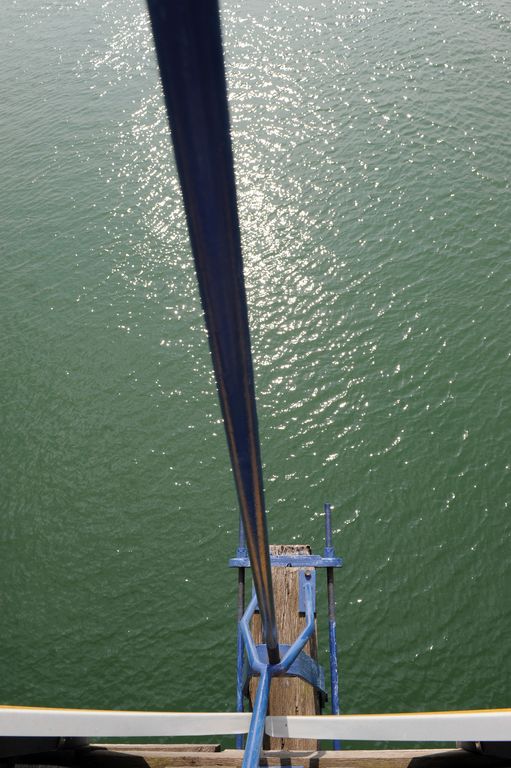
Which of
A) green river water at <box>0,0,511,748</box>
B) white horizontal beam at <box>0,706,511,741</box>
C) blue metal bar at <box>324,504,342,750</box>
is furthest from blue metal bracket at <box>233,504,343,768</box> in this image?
green river water at <box>0,0,511,748</box>

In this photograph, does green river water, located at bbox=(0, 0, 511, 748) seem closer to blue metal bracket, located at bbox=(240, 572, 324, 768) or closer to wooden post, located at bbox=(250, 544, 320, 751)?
wooden post, located at bbox=(250, 544, 320, 751)

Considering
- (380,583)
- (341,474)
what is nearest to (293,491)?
(341,474)

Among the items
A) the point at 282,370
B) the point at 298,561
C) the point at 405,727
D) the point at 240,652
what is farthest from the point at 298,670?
the point at 282,370

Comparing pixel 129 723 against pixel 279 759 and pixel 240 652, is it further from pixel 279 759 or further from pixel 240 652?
pixel 240 652

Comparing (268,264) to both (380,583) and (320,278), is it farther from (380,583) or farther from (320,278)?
(380,583)

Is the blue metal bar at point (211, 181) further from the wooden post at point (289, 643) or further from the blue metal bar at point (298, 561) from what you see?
the blue metal bar at point (298, 561)
